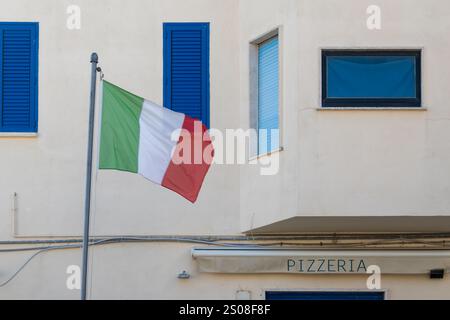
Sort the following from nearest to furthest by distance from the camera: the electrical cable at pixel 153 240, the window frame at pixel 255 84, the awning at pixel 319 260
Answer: the window frame at pixel 255 84 < the awning at pixel 319 260 < the electrical cable at pixel 153 240

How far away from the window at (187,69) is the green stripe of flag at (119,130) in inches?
88.2

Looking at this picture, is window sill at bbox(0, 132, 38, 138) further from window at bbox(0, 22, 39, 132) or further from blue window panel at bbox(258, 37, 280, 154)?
blue window panel at bbox(258, 37, 280, 154)

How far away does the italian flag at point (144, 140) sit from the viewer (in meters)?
18.3

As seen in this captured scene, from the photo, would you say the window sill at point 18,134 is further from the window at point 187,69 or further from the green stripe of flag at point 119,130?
the green stripe of flag at point 119,130

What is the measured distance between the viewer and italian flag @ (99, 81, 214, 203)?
18.3 metres

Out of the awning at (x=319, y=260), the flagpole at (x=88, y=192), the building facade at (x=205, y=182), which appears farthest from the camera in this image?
the awning at (x=319, y=260)

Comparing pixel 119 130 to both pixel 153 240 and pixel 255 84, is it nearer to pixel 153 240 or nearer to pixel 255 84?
pixel 153 240

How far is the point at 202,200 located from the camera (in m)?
20.6

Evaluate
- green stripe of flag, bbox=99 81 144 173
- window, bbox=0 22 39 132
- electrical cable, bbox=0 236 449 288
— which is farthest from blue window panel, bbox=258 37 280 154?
window, bbox=0 22 39 132

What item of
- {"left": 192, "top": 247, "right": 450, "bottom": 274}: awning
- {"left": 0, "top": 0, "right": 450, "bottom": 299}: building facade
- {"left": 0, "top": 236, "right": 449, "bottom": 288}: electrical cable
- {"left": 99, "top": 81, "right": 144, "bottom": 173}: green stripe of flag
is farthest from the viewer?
{"left": 0, "top": 236, "right": 449, "bottom": 288}: electrical cable

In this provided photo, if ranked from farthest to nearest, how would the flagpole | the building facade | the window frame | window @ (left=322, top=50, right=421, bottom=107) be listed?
1. the window frame
2. the building facade
3. window @ (left=322, top=50, right=421, bottom=107)
4. the flagpole

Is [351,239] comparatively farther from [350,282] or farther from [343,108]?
[343,108]

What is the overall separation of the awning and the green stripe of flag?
8.22 ft

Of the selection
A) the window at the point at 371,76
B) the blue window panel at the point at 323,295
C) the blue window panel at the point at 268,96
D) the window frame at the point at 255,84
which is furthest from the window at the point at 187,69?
the blue window panel at the point at 323,295
